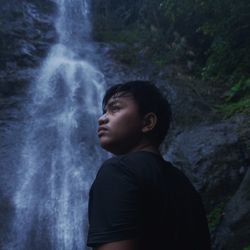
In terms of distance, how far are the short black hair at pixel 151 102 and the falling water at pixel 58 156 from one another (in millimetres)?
6242

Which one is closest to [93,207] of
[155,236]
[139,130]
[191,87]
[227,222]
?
[155,236]

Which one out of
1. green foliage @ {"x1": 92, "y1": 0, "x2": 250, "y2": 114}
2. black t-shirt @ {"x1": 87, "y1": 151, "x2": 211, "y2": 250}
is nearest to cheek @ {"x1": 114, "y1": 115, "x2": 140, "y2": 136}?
black t-shirt @ {"x1": 87, "y1": 151, "x2": 211, "y2": 250}

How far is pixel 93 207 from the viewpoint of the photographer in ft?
5.06

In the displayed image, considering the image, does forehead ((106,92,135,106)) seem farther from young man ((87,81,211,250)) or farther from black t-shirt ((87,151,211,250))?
black t-shirt ((87,151,211,250))

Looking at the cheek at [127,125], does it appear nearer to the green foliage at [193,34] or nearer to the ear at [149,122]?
the ear at [149,122]

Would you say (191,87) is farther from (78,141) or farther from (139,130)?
(139,130)

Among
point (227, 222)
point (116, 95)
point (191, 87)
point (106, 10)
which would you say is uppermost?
point (116, 95)

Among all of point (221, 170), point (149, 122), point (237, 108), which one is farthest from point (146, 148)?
point (237, 108)

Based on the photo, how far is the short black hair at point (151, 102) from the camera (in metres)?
1.87

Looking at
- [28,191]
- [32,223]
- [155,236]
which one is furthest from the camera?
[28,191]

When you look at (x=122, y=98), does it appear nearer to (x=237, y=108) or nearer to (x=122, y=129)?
(x=122, y=129)

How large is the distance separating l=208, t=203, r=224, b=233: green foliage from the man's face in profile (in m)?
5.23

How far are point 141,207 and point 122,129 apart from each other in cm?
44

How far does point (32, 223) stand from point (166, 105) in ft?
22.1
